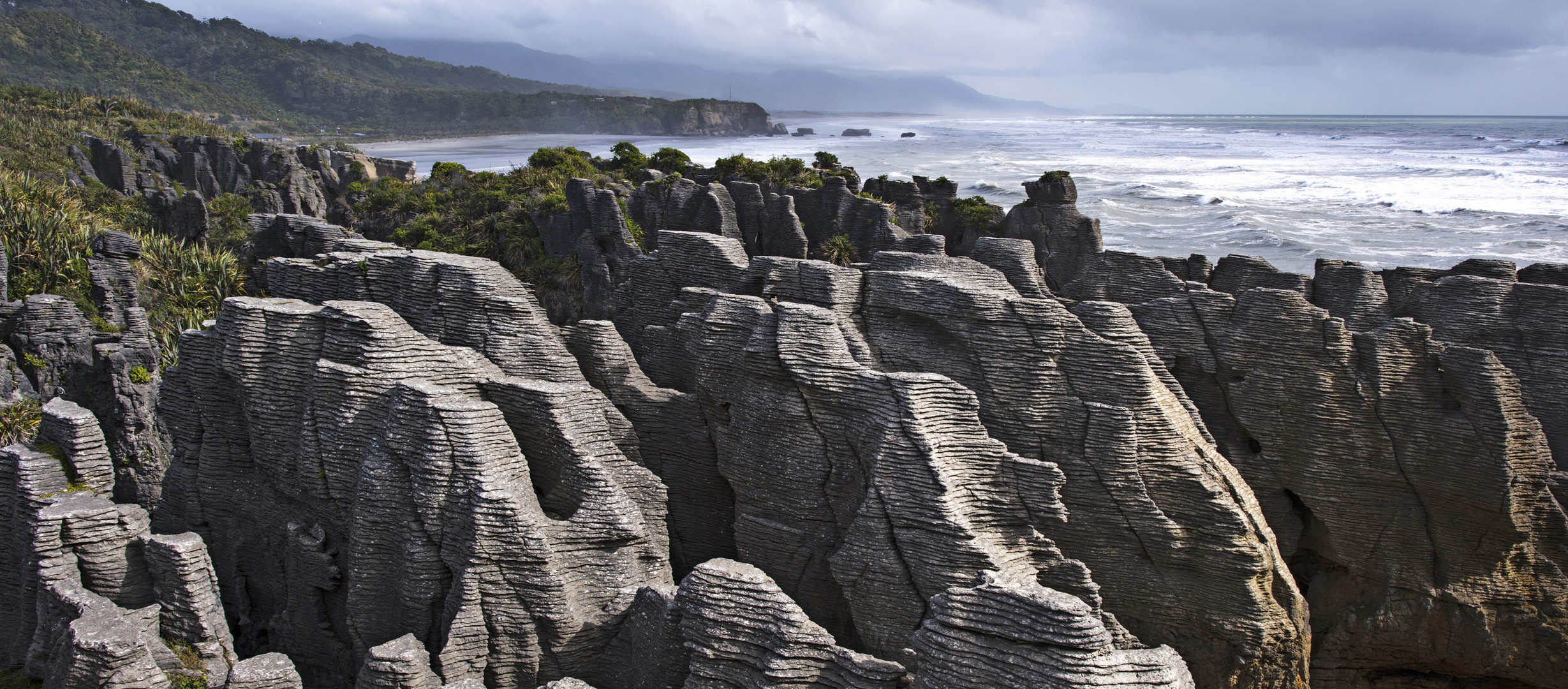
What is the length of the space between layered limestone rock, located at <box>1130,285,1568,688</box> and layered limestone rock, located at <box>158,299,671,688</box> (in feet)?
36.9

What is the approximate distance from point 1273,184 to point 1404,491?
92.3m

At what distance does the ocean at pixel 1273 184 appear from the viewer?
55000 millimetres

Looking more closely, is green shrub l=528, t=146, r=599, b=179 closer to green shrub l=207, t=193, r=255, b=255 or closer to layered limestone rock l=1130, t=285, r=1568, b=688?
green shrub l=207, t=193, r=255, b=255

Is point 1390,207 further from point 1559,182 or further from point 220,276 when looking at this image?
point 220,276

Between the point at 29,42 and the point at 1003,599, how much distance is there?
573ft

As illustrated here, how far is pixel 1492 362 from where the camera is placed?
1403 centimetres

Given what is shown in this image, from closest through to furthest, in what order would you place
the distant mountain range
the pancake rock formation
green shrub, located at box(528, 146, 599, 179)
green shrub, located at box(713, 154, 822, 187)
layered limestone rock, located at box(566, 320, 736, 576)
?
the pancake rock formation < layered limestone rock, located at box(566, 320, 736, 576) < green shrub, located at box(713, 154, 822, 187) < green shrub, located at box(528, 146, 599, 179) < the distant mountain range

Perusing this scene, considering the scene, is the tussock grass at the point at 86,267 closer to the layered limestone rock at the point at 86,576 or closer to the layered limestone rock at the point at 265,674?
the layered limestone rock at the point at 86,576

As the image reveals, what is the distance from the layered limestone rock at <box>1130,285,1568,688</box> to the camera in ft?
46.5

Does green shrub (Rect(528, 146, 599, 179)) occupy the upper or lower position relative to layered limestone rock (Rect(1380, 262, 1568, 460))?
upper

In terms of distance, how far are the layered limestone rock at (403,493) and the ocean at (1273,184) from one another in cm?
3629

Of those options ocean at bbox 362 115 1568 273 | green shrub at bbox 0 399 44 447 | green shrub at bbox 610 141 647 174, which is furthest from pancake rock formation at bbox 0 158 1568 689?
green shrub at bbox 610 141 647 174

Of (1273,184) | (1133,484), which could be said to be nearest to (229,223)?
(1133,484)

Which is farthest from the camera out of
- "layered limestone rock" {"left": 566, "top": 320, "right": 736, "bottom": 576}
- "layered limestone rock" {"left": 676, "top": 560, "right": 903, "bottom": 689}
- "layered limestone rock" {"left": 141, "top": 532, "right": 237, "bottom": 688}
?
"layered limestone rock" {"left": 566, "top": 320, "right": 736, "bottom": 576}
